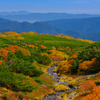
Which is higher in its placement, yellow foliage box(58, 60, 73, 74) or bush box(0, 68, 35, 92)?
bush box(0, 68, 35, 92)

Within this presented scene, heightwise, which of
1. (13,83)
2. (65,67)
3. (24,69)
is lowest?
(65,67)

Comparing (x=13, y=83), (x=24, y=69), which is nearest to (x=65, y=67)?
(x=24, y=69)

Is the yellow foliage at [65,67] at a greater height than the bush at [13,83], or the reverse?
the bush at [13,83]

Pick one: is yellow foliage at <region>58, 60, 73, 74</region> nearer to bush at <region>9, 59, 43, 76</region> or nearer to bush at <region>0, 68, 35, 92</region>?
bush at <region>9, 59, 43, 76</region>

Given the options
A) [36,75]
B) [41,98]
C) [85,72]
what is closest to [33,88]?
[41,98]

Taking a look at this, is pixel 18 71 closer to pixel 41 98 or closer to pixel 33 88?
pixel 33 88

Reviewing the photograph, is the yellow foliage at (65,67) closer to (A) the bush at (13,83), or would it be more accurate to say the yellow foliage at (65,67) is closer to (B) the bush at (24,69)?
(B) the bush at (24,69)

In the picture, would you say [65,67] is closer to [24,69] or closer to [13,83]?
[24,69]

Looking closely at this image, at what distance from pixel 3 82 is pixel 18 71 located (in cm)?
636

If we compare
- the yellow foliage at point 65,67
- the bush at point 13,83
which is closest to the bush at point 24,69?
the bush at point 13,83

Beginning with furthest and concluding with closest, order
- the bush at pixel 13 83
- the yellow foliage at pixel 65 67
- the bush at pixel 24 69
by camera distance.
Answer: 1. the yellow foliage at pixel 65 67
2. the bush at pixel 24 69
3. the bush at pixel 13 83

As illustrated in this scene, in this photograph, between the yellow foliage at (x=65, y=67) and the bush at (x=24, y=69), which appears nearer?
the bush at (x=24, y=69)

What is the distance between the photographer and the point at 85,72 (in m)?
38.8

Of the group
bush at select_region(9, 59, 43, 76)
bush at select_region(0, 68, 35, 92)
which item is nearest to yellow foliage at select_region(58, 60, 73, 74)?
bush at select_region(9, 59, 43, 76)
